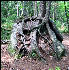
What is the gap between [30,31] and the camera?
24.3ft

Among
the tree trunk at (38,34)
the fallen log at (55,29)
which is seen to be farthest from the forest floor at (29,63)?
the fallen log at (55,29)

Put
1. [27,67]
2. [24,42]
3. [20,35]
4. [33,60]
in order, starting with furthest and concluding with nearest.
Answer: [20,35], [24,42], [33,60], [27,67]

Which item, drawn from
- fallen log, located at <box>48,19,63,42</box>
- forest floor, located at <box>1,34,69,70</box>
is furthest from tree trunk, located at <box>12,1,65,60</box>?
forest floor, located at <box>1,34,69,70</box>

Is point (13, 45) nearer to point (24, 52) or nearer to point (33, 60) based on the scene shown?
point (24, 52)

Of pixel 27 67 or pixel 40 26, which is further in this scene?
pixel 40 26

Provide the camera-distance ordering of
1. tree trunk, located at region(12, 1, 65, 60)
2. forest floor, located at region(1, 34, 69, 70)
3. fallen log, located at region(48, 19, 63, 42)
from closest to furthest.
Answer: forest floor, located at region(1, 34, 69, 70)
tree trunk, located at region(12, 1, 65, 60)
fallen log, located at region(48, 19, 63, 42)

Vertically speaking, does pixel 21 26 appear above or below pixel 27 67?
above

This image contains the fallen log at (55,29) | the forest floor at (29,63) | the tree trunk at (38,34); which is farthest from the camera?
the fallen log at (55,29)

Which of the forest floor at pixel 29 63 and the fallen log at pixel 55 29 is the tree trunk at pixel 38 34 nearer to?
the fallen log at pixel 55 29

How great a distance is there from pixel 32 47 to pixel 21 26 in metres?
1.86

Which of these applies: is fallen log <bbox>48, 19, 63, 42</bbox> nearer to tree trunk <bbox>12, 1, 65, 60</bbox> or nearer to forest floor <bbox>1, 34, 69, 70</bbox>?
tree trunk <bbox>12, 1, 65, 60</bbox>

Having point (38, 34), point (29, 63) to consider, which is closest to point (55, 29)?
point (38, 34)

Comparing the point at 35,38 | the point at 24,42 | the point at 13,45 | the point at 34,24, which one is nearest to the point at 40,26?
the point at 34,24

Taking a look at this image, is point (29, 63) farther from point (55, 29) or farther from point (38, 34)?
point (55, 29)
